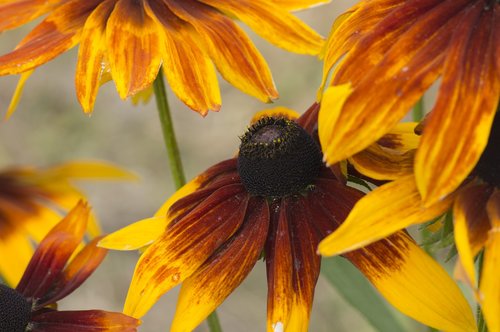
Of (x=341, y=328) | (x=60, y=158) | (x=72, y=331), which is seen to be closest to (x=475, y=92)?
(x=72, y=331)

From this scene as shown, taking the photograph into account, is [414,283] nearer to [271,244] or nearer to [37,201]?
[271,244]

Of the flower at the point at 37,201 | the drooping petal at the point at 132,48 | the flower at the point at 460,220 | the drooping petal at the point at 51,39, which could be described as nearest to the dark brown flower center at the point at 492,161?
the flower at the point at 460,220

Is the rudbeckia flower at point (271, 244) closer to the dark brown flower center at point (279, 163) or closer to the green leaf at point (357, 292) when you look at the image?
the dark brown flower center at point (279, 163)

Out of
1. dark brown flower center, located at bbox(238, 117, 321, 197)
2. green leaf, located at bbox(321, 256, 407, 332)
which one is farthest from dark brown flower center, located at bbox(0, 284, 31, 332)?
green leaf, located at bbox(321, 256, 407, 332)

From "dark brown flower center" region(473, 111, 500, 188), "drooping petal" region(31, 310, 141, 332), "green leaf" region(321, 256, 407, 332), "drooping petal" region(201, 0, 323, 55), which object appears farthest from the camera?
"green leaf" region(321, 256, 407, 332)

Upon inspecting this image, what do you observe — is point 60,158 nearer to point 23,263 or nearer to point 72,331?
point 23,263

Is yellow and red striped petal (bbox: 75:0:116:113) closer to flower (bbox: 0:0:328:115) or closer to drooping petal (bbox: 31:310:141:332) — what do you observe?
flower (bbox: 0:0:328:115)

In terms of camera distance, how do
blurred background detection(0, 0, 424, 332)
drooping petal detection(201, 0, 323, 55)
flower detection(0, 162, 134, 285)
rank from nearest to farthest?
drooping petal detection(201, 0, 323, 55) → flower detection(0, 162, 134, 285) → blurred background detection(0, 0, 424, 332)
